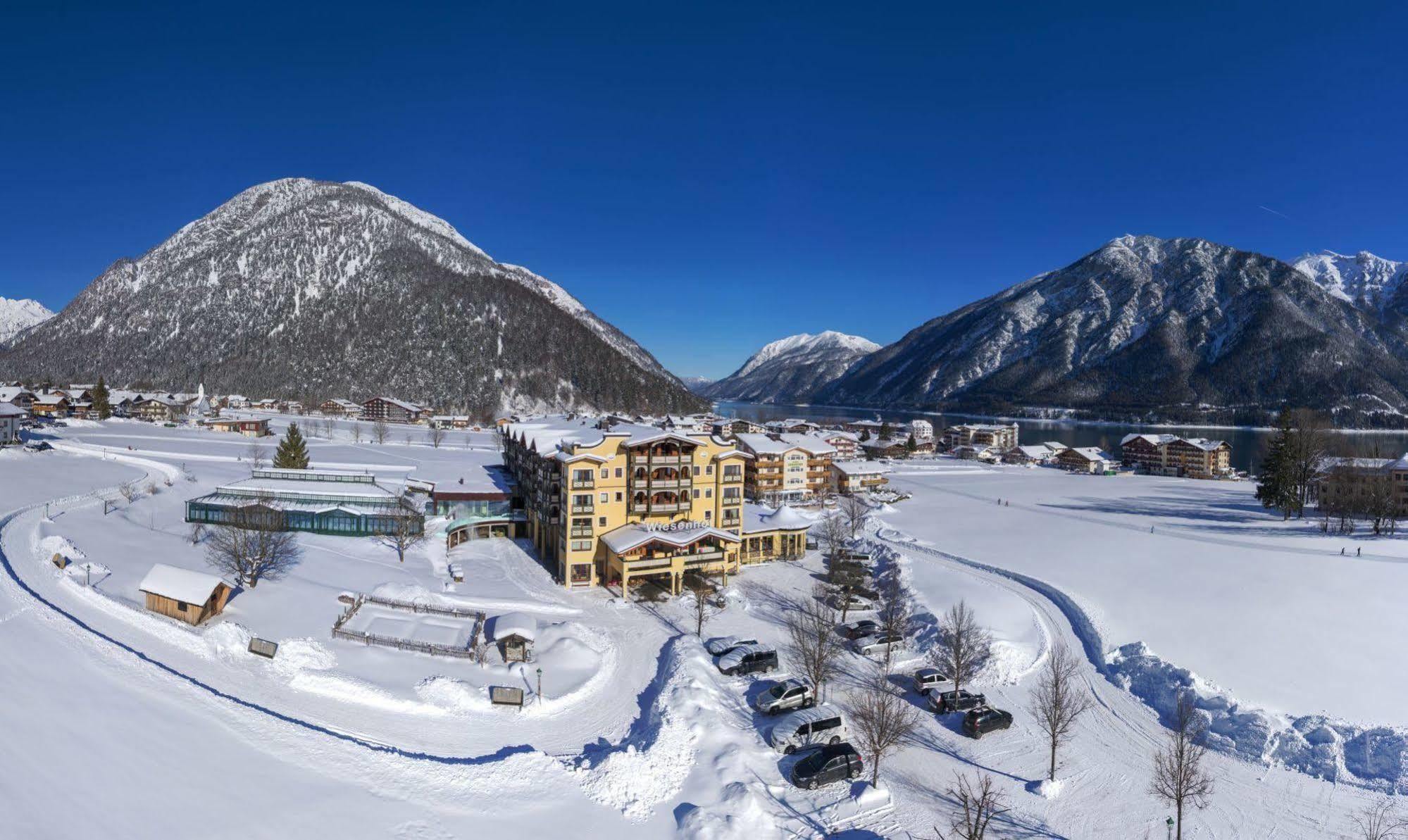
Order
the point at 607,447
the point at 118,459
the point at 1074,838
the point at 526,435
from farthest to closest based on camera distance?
the point at 118,459 < the point at 526,435 < the point at 607,447 < the point at 1074,838

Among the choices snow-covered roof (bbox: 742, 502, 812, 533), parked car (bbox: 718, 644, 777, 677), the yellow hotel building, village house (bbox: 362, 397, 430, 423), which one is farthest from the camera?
village house (bbox: 362, 397, 430, 423)

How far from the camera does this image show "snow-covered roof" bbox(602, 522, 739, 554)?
117 feet

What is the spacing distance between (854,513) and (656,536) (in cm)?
2233

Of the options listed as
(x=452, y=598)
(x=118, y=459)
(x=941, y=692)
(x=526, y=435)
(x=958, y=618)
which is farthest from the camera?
(x=118, y=459)

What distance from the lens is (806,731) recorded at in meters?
20.4

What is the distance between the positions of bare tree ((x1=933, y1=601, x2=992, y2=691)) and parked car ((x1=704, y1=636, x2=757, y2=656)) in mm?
7750

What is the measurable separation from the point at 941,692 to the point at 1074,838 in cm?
717

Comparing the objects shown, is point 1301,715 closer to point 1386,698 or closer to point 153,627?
point 1386,698

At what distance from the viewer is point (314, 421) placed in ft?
383

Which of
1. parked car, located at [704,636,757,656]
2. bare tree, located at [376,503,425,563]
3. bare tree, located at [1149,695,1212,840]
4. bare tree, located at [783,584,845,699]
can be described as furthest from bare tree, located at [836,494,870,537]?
bare tree, located at [376,503,425,563]

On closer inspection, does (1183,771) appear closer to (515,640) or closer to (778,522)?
(515,640)

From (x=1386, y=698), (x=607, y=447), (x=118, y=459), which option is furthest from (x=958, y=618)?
(x=118, y=459)

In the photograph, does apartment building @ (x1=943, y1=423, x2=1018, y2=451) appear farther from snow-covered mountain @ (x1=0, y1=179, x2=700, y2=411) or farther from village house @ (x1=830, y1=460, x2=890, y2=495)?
snow-covered mountain @ (x1=0, y1=179, x2=700, y2=411)

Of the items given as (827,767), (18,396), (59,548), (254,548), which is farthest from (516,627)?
(18,396)
